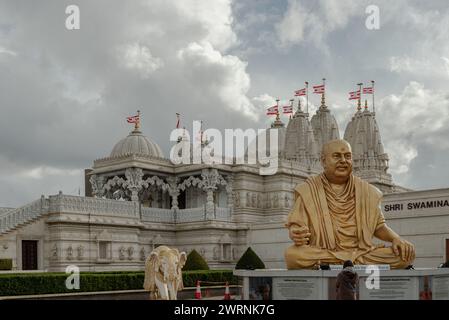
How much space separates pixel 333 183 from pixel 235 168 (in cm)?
2790

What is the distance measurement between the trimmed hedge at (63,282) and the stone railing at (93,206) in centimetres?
719

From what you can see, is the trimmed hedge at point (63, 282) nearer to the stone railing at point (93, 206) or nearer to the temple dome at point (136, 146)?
the stone railing at point (93, 206)

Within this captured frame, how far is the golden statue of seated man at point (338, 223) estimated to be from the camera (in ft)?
57.8

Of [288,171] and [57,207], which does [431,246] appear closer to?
[288,171]

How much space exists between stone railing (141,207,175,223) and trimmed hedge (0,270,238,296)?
9.63 metres

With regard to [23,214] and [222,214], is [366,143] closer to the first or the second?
[222,214]

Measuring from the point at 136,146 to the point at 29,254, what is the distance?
492 inches

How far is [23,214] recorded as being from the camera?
34875mm

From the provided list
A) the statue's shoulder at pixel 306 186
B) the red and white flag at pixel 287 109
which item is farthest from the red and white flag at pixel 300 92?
the statue's shoulder at pixel 306 186

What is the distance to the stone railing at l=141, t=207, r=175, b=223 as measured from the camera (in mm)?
42469

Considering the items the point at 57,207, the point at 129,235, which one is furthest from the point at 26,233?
the point at 129,235

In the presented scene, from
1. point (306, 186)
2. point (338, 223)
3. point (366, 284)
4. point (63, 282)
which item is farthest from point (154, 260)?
point (63, 282)

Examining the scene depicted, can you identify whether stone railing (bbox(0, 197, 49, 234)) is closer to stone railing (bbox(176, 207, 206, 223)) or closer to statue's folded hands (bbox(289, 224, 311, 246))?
stone railing (bbox(176, 207, 206, 223))
